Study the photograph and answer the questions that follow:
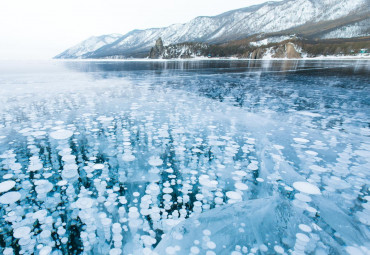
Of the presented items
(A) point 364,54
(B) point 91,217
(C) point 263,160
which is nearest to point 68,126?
(B) point 91,217

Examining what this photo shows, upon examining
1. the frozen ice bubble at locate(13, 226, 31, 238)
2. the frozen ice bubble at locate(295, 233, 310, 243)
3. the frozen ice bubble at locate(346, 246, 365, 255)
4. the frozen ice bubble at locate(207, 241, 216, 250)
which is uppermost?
the frozen ice bubble at locate(346, 246, 365, 255)

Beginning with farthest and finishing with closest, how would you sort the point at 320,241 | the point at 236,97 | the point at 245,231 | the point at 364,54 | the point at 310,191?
the point at 364,54
the point at 236,97
the point at 310,191
the point at 245,231
the point at 320,241

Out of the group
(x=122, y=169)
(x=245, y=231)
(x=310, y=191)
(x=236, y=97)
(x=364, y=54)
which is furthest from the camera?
(x=364, y=54)

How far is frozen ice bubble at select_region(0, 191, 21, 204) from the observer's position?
9.95ft

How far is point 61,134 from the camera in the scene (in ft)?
18.5

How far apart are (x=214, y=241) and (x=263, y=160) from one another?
2394mm

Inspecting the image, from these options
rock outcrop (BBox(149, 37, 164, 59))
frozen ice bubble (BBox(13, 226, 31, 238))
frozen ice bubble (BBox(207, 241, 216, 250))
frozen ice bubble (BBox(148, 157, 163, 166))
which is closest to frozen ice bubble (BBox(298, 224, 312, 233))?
frozen ice bubble (BBox(207, 241, 216, 250))

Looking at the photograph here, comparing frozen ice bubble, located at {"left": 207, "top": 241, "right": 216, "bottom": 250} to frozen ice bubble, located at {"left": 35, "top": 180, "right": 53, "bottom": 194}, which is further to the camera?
frozen ice bubble, located at {"left": 35, "top": 180, "right": 53, "bottom": 194}

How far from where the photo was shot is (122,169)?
3.97 metres

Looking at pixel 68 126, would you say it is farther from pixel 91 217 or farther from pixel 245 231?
pixel 245 231

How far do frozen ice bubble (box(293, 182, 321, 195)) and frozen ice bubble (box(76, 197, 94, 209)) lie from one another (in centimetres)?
329

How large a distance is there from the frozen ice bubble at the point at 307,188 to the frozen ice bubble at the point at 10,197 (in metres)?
4.42

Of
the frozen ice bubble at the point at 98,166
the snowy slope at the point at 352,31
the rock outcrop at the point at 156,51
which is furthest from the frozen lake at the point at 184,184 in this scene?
the snowy slope at the point at 352,31

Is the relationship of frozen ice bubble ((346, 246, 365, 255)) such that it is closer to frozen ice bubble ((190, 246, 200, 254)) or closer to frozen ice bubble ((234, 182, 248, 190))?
frozen ice bubble ((234, 182, 248, 190))
